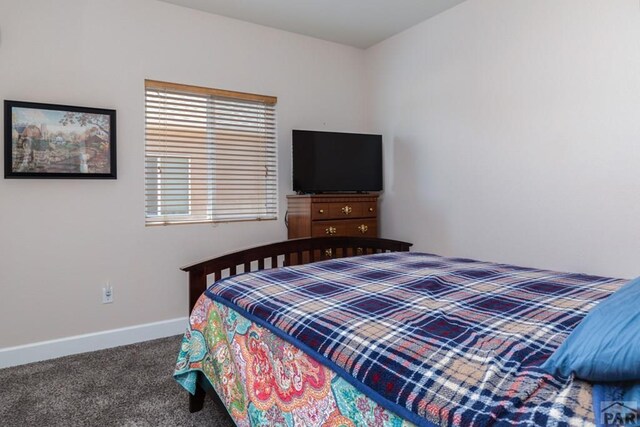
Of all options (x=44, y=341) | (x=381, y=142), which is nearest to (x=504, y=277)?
(x=381, y=142)

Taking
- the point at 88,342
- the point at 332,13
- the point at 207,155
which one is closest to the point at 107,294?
the point at 88,342

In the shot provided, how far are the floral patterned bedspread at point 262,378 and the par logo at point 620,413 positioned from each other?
12.9 inches

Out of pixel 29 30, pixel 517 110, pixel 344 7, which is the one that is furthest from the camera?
pixel 344 7

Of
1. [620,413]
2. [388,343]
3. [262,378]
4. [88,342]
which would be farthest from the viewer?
[88,342]

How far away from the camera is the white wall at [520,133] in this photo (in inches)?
86.7

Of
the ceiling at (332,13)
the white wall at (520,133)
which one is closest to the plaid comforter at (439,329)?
the white wall at (520,133)

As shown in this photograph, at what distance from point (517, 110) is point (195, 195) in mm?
2379

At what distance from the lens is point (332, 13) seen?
3.13 meters

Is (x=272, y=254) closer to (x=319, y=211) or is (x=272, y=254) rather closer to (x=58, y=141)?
(x=319, y=211)

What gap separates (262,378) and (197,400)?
30.4 inches

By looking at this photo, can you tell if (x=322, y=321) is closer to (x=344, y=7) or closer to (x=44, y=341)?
(x=44, y=341)

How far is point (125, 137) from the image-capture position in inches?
112

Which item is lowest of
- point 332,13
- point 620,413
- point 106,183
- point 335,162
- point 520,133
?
point 620,413

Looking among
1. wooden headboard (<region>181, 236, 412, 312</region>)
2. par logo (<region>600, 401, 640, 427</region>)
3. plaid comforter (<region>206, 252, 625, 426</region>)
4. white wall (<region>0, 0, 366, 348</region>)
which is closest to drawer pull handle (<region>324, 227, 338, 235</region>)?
wooden headboard (<region>181, 236, 412, 312</region>)
